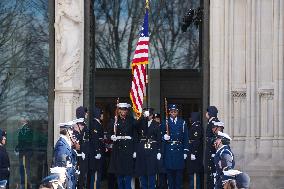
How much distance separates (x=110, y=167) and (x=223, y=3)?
4559mm

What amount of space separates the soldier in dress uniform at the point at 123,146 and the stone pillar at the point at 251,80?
2.08 m

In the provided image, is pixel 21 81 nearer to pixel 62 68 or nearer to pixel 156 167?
pixel 62 68

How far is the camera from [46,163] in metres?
22.6

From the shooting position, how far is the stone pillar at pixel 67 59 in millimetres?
22078

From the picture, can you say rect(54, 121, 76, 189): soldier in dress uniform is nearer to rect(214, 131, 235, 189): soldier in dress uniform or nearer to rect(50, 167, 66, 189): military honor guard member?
rect(50, 167, 66, 189): military honor guard member

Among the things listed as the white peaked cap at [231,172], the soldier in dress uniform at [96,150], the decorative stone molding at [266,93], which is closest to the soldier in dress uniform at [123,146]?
the soldier in dress uniform at [96,150]

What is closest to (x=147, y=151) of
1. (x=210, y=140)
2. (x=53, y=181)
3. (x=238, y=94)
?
(x=210, y=140)

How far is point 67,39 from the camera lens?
2212cm

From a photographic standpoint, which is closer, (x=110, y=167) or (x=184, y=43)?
(x=110, y=167)

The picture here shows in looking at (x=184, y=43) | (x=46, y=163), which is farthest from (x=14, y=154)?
(x=184, y=43)

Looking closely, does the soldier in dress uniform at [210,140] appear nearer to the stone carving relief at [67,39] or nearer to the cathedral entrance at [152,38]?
the cathedral entrance at [152,38]

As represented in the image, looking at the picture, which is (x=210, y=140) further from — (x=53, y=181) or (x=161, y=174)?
(x=53, y=181)

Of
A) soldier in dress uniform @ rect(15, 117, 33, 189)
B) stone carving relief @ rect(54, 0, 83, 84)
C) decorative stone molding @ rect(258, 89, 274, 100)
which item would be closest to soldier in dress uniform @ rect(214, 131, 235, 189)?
decorative stone molding @ rect(258, 89, 274, 100)

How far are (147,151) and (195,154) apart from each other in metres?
1.11
